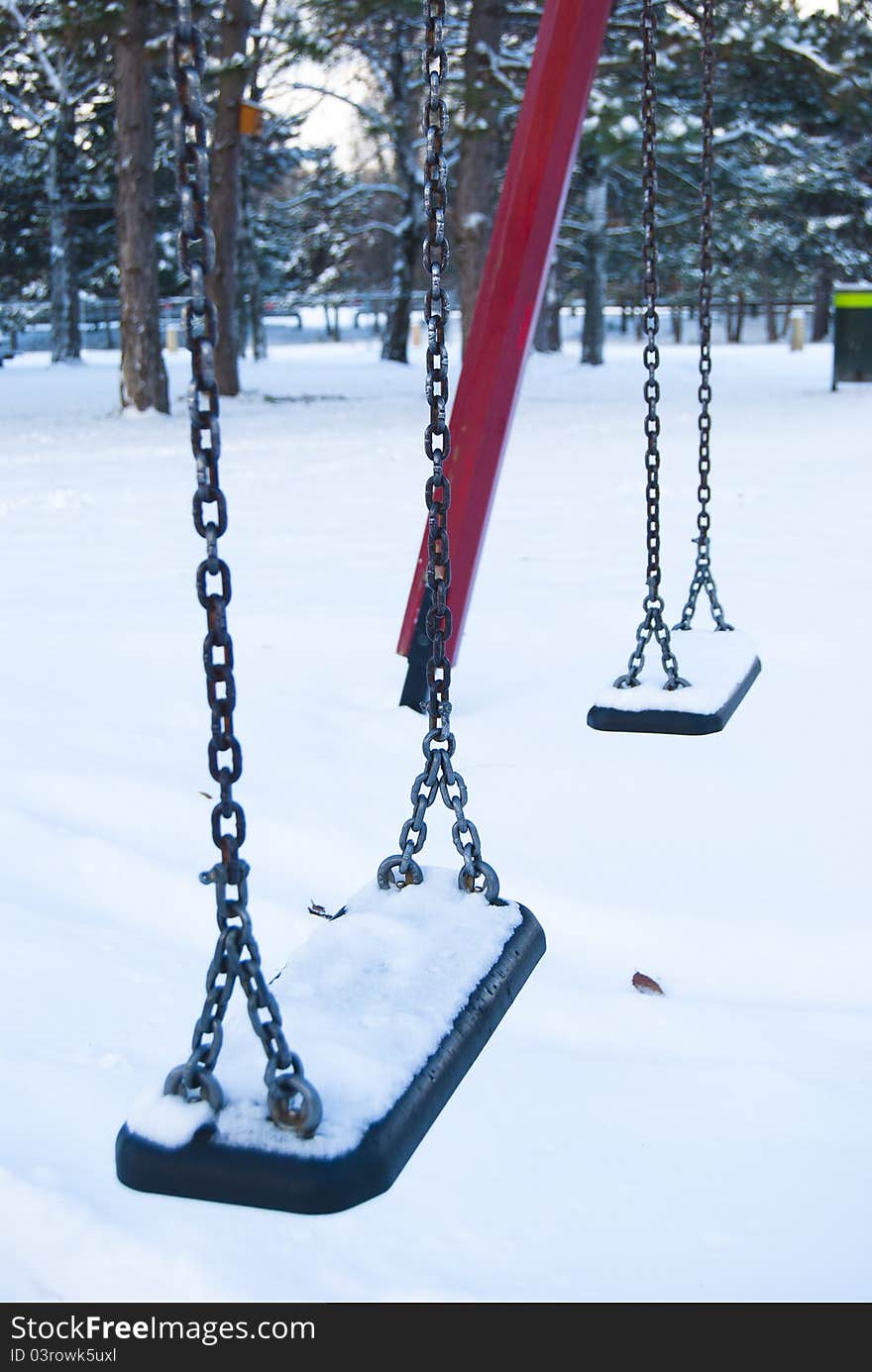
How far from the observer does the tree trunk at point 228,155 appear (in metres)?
13.7

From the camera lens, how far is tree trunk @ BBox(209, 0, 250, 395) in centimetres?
1373

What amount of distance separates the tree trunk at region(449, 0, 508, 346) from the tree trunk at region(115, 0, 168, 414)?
3056 mm

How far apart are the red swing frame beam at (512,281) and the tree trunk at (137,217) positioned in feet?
32.3

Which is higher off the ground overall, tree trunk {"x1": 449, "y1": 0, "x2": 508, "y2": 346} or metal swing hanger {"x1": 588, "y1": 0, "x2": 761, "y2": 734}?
tree trunk {"x1": 449, "y1": 0, "x2": 508, "y2": 346}

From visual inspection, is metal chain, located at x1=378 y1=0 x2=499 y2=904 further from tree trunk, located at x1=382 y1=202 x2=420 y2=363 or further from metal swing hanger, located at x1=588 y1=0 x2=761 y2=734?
tree trunk, located at x1=382 y1=202 x2=420 y2=363

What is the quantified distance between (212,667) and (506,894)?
4.10ft

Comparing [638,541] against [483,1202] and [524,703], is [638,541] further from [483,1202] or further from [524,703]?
[483,1202]

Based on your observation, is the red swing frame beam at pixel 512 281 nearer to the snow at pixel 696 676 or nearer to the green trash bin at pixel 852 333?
the snow at pixel 696 676

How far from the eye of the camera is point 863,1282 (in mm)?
1545

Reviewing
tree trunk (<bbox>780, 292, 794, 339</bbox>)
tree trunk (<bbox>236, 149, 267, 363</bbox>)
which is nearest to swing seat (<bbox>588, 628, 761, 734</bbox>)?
tree trunk (<bbox>236, 149, 267, 363</bbox>)

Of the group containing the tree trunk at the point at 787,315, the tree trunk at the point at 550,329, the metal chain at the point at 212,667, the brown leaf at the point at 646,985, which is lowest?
the brown leaf at the point at 646,985

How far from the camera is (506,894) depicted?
2.65 meters

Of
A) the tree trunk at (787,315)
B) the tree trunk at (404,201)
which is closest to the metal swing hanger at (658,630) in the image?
the tree trunk at (404,201)
